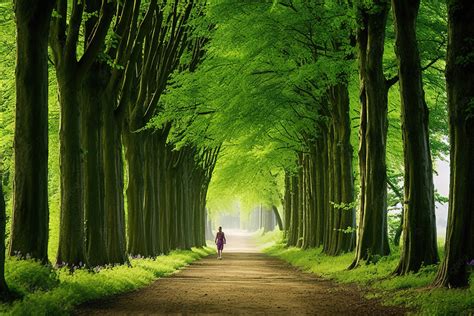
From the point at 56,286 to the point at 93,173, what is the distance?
5.94m

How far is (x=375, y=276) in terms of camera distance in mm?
16031

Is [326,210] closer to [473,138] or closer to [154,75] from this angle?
[154,75]

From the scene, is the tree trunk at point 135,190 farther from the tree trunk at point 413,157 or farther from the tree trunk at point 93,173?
the tree trunk at point 413,157

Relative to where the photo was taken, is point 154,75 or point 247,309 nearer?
point 247,309

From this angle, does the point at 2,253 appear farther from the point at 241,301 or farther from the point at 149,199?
the point at 149,199

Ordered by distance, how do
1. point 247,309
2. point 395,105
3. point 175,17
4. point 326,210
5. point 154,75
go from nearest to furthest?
point 247,309 → point 175,17 → point 154,75 → point 395,105 → point 326,210

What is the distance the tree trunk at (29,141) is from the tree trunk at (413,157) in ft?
24.6

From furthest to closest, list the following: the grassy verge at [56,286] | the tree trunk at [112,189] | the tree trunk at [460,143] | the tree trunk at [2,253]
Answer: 1. the tree trunk at [112,189]
2. the tree trunk at [460,143]
3. the grassy verge at [56,286]
4. the tree trunk at [2,253]

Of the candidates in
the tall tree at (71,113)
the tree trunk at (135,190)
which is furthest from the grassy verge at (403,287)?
the tree trunk at (135,190)

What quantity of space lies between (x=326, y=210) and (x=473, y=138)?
2002 centimetres

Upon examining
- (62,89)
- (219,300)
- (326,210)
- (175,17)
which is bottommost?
(219,300)

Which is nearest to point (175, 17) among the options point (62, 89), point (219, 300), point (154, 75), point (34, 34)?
point (154, 75)

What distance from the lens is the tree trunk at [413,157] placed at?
14.6 m

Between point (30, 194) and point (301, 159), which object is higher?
point (301, 159)
